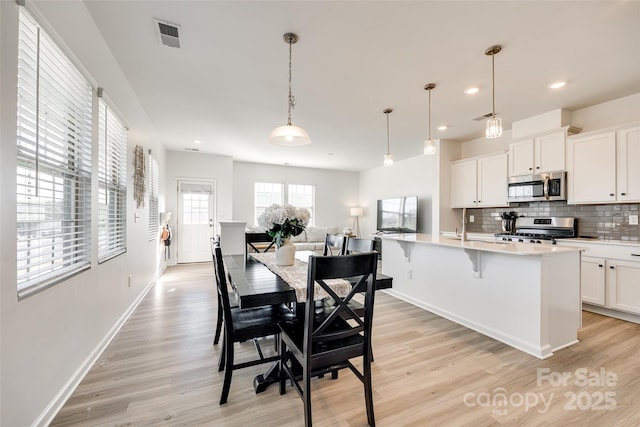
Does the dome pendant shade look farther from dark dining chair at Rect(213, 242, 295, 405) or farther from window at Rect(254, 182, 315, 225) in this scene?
window at Rect(254, 182, 315, 225)

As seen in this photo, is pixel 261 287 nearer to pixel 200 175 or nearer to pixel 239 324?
pixel 239 324

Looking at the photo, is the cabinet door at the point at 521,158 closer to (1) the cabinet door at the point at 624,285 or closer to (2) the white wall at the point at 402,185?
(2) the white wall at the point at 402,185

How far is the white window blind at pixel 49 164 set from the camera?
135 cm

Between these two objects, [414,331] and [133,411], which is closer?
[133,411]

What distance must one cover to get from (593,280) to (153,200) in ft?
21.1

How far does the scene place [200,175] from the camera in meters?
6.54

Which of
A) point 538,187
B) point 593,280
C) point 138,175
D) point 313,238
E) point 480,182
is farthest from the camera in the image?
point 313,238

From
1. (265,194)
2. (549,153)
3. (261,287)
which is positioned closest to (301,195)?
(265,194)

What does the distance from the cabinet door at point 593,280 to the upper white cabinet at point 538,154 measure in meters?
1.28

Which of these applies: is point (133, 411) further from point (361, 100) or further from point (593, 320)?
point (593, 320)

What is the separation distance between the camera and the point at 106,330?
Result: 2416 millimetres

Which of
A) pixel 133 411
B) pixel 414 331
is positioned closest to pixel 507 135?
pixel 414 331

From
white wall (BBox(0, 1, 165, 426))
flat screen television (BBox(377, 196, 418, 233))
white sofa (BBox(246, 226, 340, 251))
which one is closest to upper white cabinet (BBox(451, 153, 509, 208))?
flat screen television (BBox(377, 196, 418, 233))

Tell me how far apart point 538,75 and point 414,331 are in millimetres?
2978
